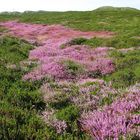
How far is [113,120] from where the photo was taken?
7.08 metres

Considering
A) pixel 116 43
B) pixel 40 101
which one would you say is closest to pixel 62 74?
pixel 40 101

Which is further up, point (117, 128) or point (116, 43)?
point (117, 128)

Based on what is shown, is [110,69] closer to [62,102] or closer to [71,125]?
[62,102]

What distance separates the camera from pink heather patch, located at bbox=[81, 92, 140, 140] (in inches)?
260

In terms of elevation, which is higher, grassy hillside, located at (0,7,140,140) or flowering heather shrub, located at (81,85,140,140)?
flowering heather shrub, located at (81,85,140,140)

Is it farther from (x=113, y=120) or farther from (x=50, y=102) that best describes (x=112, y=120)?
(x=50, y=102)

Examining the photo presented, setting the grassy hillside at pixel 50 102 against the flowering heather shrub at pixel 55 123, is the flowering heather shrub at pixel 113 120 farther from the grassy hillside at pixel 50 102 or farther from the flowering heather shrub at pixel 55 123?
the flowering heather shrub at pixel 55 123

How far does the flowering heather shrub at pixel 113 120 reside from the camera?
6598 millimetres

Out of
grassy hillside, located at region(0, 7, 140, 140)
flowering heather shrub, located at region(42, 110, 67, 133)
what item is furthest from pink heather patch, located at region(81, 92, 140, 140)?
flowering heather shrub, located at region(42, 110, 67, 133)

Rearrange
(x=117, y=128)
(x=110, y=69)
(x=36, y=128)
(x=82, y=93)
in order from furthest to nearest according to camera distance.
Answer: (x=110, y=69)
(x=82, y=93)
(x=36, y=128)
(x=117, y=128)

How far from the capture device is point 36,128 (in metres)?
7.36

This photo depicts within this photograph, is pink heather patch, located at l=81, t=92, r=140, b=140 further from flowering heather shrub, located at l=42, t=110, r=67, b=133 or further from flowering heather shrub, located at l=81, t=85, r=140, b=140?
flowering heather shrub, located at l=42, t=110, r=67, b=133

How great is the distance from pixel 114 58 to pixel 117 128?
41.3 feet

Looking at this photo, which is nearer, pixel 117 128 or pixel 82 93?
pixel 117 128
